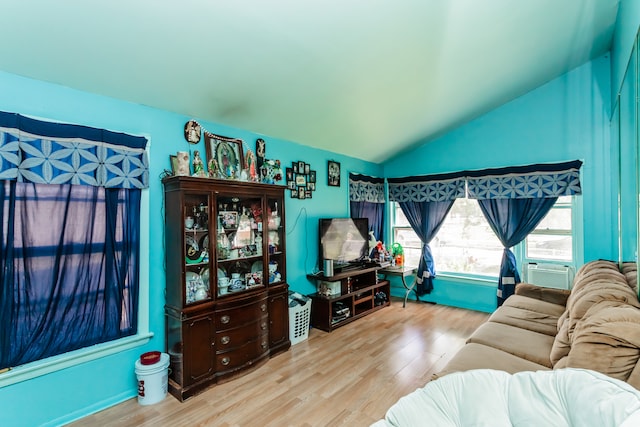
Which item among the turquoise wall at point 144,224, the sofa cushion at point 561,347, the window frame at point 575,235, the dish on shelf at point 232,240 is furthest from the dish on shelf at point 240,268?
the window frame at point 575,235

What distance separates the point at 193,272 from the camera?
8.62ft

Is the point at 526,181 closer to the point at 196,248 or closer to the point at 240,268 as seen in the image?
the point at 240,268

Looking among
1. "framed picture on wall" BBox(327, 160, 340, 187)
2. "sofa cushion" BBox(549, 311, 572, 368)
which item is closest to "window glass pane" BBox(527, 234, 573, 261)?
"sofa cushion" BBox(549, 311, 572, 368)

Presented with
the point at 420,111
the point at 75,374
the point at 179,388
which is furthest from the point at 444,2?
the point at 75,374

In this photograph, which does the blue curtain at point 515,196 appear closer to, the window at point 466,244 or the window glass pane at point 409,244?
the window at point 466,244

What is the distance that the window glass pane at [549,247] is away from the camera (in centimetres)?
382

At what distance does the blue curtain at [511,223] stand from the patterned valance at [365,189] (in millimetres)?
1620

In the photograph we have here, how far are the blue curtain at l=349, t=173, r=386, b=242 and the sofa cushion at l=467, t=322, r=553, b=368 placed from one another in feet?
8.25

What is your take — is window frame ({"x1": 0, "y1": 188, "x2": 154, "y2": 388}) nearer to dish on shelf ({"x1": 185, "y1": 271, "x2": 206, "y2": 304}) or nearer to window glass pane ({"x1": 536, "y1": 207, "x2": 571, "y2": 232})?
dish on shelf ({"x1": 185, "y1": 271, "x2": 206, "y2": 304})

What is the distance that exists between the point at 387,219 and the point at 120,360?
410 centimetres

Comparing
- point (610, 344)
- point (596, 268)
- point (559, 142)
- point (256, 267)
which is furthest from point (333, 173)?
point (610, 344)

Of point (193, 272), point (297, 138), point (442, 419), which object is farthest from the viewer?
point (297, 138)

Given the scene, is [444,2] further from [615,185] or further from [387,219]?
[387,219]

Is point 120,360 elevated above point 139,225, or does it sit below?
below
